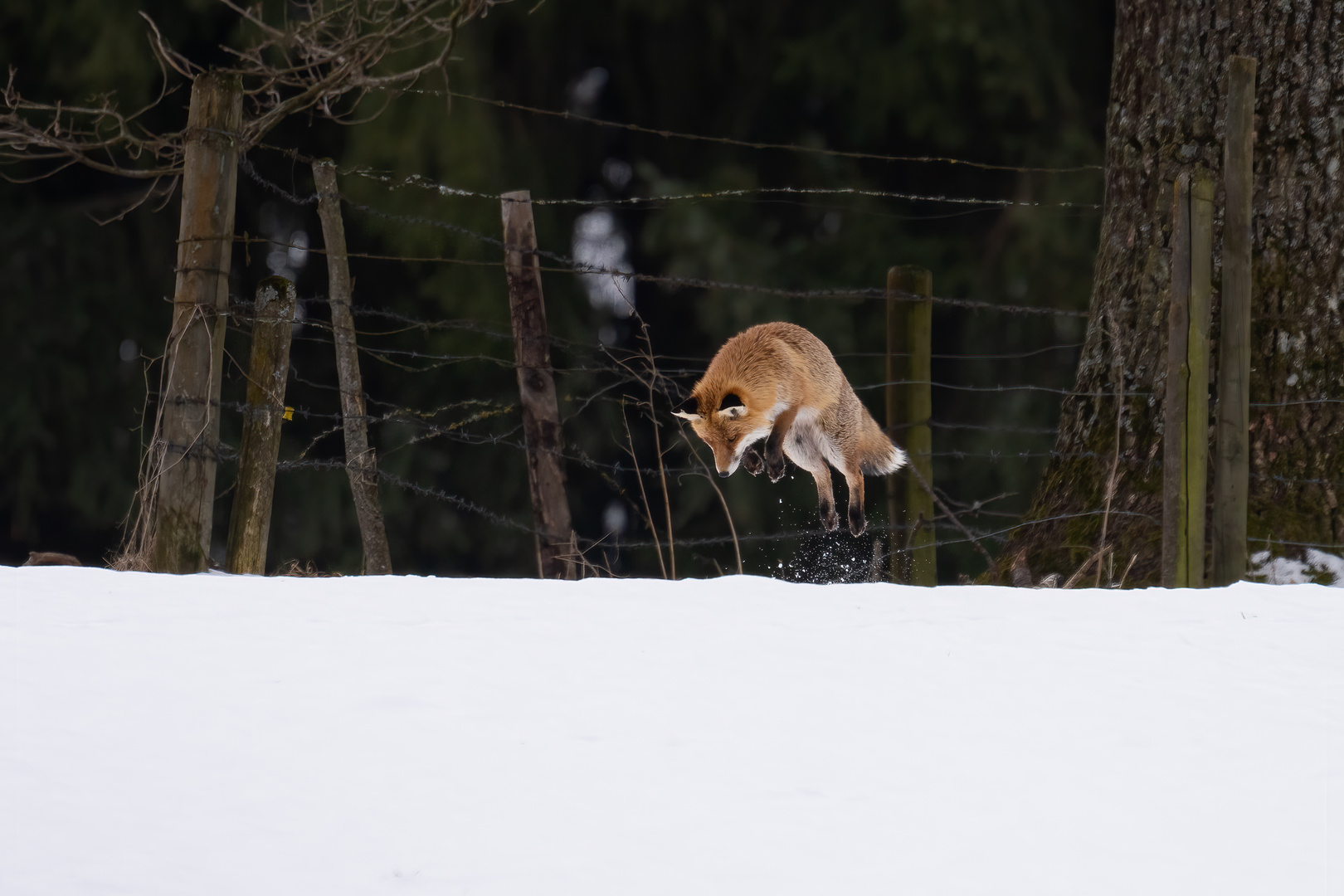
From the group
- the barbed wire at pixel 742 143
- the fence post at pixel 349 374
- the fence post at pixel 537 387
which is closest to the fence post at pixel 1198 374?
the barbed wire at pixel 742 143

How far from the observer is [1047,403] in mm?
8094

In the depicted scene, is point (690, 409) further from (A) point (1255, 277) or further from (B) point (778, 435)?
(A) point (1255, 277)

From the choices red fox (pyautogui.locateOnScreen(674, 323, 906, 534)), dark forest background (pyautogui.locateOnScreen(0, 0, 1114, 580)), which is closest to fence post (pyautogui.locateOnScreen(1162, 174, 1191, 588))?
red fox (pyautogui.locateOnScreen(674, 323, 906, 534))

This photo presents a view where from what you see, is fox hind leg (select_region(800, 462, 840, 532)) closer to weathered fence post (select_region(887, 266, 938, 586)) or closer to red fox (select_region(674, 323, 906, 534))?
red fox (select_region(674, 323, 906, 534))

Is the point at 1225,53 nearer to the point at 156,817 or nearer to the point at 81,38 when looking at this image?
the point at 156,817

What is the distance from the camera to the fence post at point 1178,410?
12.4 feet

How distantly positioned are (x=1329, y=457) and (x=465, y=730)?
350 cm

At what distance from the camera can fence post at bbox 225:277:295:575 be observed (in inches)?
153

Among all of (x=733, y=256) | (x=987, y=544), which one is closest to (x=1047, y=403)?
(x=987, y=544)

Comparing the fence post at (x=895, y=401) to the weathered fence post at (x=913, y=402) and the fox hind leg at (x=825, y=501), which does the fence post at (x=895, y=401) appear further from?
the fox hind leg at (x=825, y=501)

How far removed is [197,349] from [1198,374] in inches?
118

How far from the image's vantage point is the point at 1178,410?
149 inches

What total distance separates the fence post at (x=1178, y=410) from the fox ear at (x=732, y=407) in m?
1.28

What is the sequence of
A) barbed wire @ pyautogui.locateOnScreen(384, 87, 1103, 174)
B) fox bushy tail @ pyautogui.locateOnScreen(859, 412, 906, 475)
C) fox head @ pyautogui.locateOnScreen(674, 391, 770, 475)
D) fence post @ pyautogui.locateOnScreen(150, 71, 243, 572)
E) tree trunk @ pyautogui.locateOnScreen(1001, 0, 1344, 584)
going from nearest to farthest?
fence post @ pyautogui.locateOnScreen(150, 71, 243, 572), fox head @ pyautogui.locateOnScreen(674, 391, 770, 475), tree trunk @ pyautogui.locateOnScreen(1001, 0, 1344, 584), fox bushy tail @ pyautogui.locateOnScreen(859, 412, 906, 475), barbed wire @ pyautogui.locateOnScreen(384, 87, 1103, 174)
